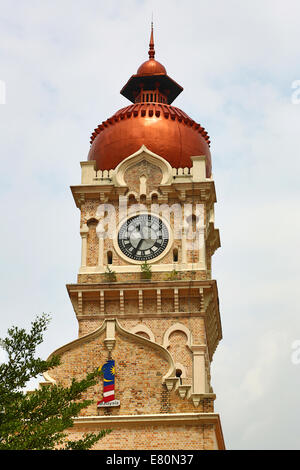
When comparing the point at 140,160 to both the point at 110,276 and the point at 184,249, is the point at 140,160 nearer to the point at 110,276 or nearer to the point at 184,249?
the point at 184,249

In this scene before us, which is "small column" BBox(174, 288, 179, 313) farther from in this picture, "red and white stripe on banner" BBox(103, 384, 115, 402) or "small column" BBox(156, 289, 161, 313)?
"red and white stripe on banner" BBox(103, 384, 115, 402)

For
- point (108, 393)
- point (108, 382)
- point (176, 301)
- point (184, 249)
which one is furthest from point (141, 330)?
point (108, 393)

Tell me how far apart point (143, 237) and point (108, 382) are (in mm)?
9040

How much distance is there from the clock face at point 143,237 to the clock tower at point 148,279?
4cm

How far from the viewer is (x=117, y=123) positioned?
1811 inches

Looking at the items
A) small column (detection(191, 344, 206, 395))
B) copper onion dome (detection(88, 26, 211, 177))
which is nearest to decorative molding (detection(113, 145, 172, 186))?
copper onion dome (detection(88, 26, 211, 177))

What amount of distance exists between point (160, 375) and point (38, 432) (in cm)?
925

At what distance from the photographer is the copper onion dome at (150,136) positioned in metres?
45.2

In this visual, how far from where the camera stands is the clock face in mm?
42812

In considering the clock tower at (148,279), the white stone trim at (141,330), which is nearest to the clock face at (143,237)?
the clock tower at (148,279)

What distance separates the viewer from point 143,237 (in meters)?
43.2

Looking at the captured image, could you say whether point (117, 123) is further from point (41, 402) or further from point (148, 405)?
point (41, 402)
